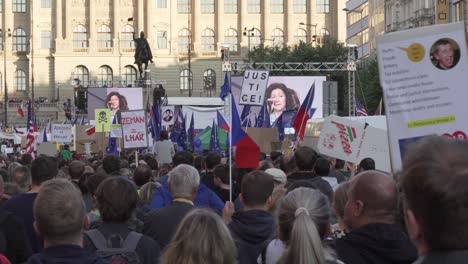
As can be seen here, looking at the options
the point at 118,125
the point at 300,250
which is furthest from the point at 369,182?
the point at 118,125

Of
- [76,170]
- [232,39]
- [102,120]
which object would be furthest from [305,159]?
[232,39]

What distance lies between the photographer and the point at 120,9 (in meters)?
92.5

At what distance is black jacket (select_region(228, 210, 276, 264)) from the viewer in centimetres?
634

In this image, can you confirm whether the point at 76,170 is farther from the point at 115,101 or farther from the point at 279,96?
the point at 115,101

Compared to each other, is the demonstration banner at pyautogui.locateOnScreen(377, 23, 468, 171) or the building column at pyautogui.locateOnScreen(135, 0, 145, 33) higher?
the building column at pyautogui.locateOnScreen(135, 0, 145, 33)

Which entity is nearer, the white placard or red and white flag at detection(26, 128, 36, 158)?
red and white flag at detection(26, 128, 36, 158)

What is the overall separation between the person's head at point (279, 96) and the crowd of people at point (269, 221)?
2612 cm

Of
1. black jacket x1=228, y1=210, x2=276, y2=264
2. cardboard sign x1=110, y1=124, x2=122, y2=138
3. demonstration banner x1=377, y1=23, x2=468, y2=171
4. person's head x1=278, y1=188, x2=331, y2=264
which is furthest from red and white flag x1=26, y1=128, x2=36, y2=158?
person's head x1=278, y1=188, x2=331, y2=264

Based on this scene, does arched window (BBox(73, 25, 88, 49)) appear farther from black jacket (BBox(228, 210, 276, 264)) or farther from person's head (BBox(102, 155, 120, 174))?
black jacket (BBox(228, 210, 276, 264))

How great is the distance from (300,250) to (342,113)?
5604cm

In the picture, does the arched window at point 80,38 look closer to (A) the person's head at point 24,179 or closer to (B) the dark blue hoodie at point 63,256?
(A) the person's head at point 24,179

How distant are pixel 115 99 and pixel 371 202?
31982mm

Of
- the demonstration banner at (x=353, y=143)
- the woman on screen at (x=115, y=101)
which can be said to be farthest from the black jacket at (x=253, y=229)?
the woman on screen at (x=115, y=101)

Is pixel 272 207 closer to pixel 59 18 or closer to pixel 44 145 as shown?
pixel 44 145
